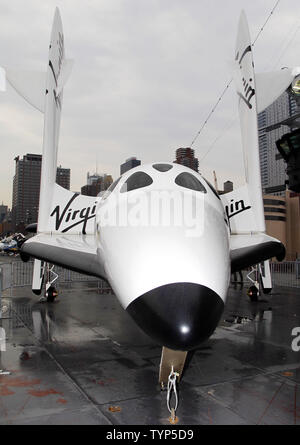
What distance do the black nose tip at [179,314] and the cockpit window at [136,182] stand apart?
7.16ft

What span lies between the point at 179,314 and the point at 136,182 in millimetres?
2590

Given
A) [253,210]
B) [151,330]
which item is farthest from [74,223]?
[151,330]

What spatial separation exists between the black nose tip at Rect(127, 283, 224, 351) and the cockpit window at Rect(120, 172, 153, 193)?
7.16ft

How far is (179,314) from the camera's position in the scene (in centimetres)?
326

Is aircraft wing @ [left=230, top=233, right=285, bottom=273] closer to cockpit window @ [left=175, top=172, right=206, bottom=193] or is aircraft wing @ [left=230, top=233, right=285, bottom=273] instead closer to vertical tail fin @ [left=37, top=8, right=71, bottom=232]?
cockpit window @ [left=175, top=172, right=206, bottom=193]

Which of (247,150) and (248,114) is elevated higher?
(248,114)

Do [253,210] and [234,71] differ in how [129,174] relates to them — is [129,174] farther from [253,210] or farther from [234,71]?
[234,71]

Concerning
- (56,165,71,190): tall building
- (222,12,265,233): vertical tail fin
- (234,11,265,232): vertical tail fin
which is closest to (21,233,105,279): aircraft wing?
(222,12,265,233): vertical tail fin

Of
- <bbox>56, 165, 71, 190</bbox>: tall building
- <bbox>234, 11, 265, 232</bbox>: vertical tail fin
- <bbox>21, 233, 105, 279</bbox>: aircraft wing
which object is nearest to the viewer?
<bbox>21, 233, 105, 279</bbox>: aircraft wing

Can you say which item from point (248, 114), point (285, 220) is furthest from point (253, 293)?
point (285, 220)

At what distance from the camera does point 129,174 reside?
223 inches

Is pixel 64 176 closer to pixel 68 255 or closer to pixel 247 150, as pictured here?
pixel 247 150

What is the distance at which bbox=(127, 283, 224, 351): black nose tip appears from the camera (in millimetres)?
3254

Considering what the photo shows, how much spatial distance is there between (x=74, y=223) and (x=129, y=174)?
429cm
